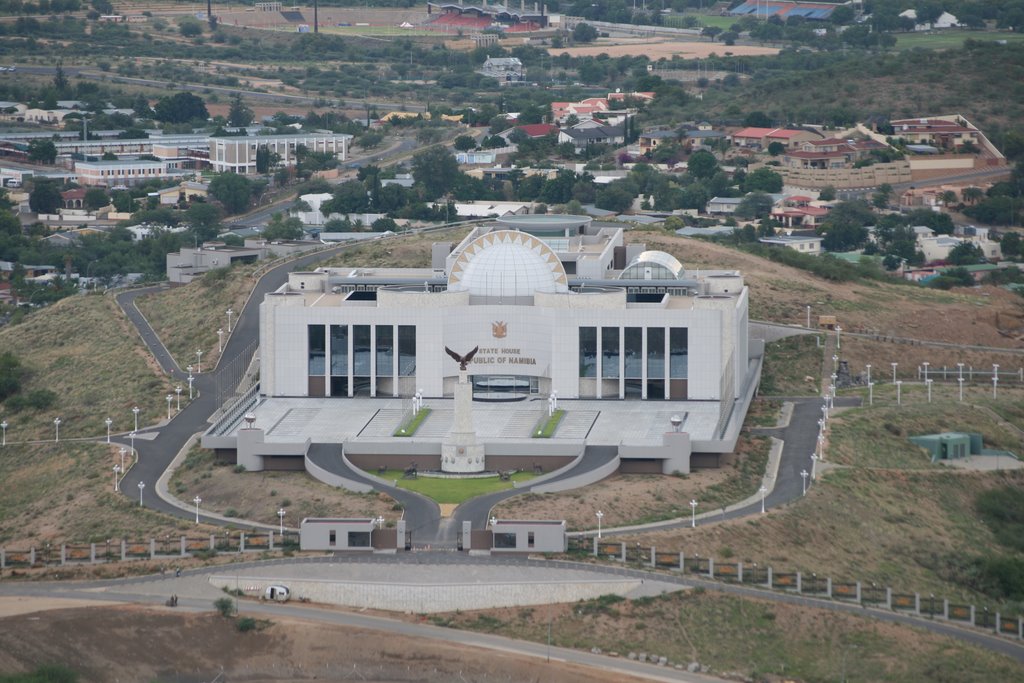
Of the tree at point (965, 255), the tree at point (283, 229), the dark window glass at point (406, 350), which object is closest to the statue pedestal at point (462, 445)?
the dark window glass at point (406, 350)

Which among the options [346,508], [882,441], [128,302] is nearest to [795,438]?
[882,441]

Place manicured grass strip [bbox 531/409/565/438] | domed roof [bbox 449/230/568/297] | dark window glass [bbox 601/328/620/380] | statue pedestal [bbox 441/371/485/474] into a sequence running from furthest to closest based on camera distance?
domed roof [bbox 449/230/568/297], dark window glass [bbox 601/328/620/380], manicured grass strip [bbox 531/409/565/438], statue pedestal [bbox 441/371/485/474]

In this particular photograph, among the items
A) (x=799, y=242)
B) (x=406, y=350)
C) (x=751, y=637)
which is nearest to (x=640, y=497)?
(x=751, y=637)

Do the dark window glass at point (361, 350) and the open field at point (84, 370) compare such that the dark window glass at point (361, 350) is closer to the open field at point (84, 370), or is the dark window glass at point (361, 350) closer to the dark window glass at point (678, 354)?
the open field at point (84, 370)

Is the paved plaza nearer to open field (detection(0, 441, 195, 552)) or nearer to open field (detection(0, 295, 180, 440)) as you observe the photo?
open field (detection(0, 441, 195, 552))

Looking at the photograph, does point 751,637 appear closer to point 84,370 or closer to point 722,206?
point 84,370

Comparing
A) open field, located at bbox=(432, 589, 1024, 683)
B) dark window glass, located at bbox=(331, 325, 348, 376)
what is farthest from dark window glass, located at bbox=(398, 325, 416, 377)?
open field, located at bbox=(432, 589, 1024, 683)

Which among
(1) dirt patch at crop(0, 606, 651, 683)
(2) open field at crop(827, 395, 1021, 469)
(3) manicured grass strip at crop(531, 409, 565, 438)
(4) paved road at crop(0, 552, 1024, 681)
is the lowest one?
(1) dirt patch at crop(0, 606, 651, 683)

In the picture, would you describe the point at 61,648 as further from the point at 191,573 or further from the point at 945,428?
the point at 945,428
